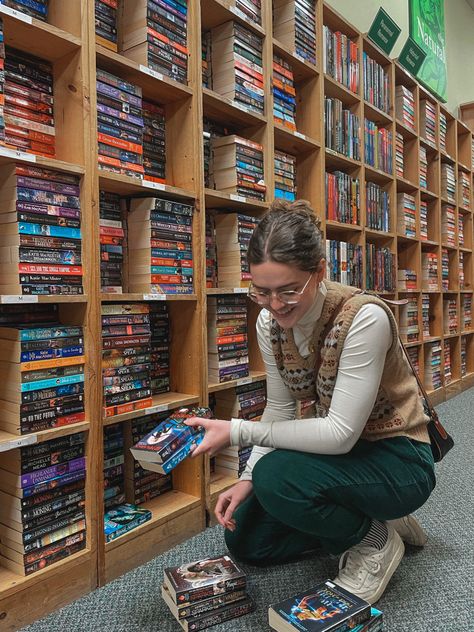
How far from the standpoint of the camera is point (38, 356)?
1.45 meters

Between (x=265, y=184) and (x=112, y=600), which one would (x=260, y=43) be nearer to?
(x=265, y=184)

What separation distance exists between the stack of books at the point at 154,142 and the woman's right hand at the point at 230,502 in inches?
47.6

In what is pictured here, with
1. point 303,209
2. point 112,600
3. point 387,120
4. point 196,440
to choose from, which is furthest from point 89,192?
point 387,120

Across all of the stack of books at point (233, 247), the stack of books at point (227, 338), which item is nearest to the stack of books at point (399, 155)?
the stack of books at point (233, 247)

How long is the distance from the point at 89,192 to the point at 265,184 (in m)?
1.01

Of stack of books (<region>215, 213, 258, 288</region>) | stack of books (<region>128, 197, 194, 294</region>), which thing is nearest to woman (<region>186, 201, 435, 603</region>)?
stack of books (<region>128, 197, 194, 294</region>)

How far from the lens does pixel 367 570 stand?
1.39 meters

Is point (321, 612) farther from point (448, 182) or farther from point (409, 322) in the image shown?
point (448, 182)

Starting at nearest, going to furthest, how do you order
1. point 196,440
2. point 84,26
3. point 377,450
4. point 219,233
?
point 196,440 → point 377,450 → point 84,26 → point 219,233

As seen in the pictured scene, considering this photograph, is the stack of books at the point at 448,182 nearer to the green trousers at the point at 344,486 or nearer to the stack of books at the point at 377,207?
the stack of books at the point at 377,207

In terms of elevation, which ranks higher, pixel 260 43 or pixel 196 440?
pixel 260 43

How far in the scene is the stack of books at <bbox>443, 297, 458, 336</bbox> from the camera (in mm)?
Result: 4543

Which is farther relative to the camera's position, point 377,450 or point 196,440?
point 377,450

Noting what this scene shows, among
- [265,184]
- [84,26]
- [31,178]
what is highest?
[84,26]
